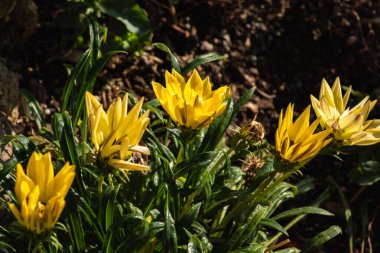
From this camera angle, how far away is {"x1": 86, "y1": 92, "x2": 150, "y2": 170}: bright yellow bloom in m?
1.81

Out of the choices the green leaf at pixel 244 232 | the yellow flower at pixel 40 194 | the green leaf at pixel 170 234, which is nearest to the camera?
the yellow flower at pixel 40 194

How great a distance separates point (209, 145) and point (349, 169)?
1.17 metres

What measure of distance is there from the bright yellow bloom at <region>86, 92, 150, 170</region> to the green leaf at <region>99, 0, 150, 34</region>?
4.12 ft

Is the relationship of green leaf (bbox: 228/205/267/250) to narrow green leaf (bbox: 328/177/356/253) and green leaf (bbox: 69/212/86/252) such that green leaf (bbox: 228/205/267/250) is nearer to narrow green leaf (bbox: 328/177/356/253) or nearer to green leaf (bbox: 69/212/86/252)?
green leaf (bbox: 69/212/86/252)

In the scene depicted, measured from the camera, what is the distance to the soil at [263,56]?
3197 millimetres

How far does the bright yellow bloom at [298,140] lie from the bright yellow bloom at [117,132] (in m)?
0.39

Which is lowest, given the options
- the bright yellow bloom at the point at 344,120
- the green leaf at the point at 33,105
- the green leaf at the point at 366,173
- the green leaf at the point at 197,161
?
the green leaf at the point at 366,173

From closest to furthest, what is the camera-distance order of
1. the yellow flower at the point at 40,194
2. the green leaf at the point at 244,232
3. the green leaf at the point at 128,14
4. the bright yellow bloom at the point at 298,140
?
the yellow flower at the point at 40,194 < the bright yellow bloom at the point at 298,140 < the green leaf at the point at 244,232 < the green leaf at the point at 128,14

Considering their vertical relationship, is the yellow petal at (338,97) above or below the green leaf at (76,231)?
above

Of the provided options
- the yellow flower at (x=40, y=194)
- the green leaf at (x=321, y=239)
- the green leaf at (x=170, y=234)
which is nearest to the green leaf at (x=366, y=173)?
the green leaf at (x=321, y=239)

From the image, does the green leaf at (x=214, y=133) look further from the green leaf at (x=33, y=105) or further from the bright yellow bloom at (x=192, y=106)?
the green leaf at (x=33, y=105)

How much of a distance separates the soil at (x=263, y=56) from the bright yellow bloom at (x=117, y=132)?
124 cm

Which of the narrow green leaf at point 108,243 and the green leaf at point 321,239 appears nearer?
the narrow green leaf at point 108,243

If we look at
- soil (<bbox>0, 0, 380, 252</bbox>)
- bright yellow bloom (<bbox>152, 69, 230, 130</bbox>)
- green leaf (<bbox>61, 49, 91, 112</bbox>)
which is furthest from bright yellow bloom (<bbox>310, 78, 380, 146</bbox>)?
soil (<bbox>0, 0, 380, 252</bbox>)
